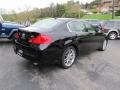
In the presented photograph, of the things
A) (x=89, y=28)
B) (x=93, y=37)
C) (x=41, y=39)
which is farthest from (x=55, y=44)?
(x=93, y=37)

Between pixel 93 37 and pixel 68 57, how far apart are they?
1.80 meters

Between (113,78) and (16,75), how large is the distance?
258cm

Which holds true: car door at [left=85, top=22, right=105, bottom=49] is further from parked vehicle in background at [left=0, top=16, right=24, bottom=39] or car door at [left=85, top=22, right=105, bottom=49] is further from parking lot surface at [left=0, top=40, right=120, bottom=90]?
parked vehicle in background at [left=0, top=16, right=24, bottom=39]

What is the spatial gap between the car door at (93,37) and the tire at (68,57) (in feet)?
3.35

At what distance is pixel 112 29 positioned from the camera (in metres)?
13.1

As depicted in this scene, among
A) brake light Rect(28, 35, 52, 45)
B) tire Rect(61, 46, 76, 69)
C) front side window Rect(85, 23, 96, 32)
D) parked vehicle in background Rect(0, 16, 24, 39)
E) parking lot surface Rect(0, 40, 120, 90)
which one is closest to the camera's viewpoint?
parking lot surface Rect(0, 40, 120, 90)

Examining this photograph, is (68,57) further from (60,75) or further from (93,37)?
(93,37)

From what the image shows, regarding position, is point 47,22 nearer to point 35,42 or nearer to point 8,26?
point 35,42

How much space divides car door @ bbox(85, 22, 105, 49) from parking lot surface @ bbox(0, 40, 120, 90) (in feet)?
2.46

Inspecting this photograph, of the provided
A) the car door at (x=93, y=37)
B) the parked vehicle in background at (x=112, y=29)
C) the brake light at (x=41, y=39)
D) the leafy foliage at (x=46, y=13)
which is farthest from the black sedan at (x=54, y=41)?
the leafy foliage at (x=46, y=13)

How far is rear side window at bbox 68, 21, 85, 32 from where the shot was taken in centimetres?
598

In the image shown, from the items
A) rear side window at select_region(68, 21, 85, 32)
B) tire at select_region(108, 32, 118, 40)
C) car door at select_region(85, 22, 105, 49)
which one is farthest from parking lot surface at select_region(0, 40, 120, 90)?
tire at select_region(108, 32, 118, 40)

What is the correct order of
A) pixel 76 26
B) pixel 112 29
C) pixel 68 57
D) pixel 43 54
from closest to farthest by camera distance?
pixel 43 54, pixel 68 57, pixel 76 26, pixel 112 29

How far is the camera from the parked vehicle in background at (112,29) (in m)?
13.1
